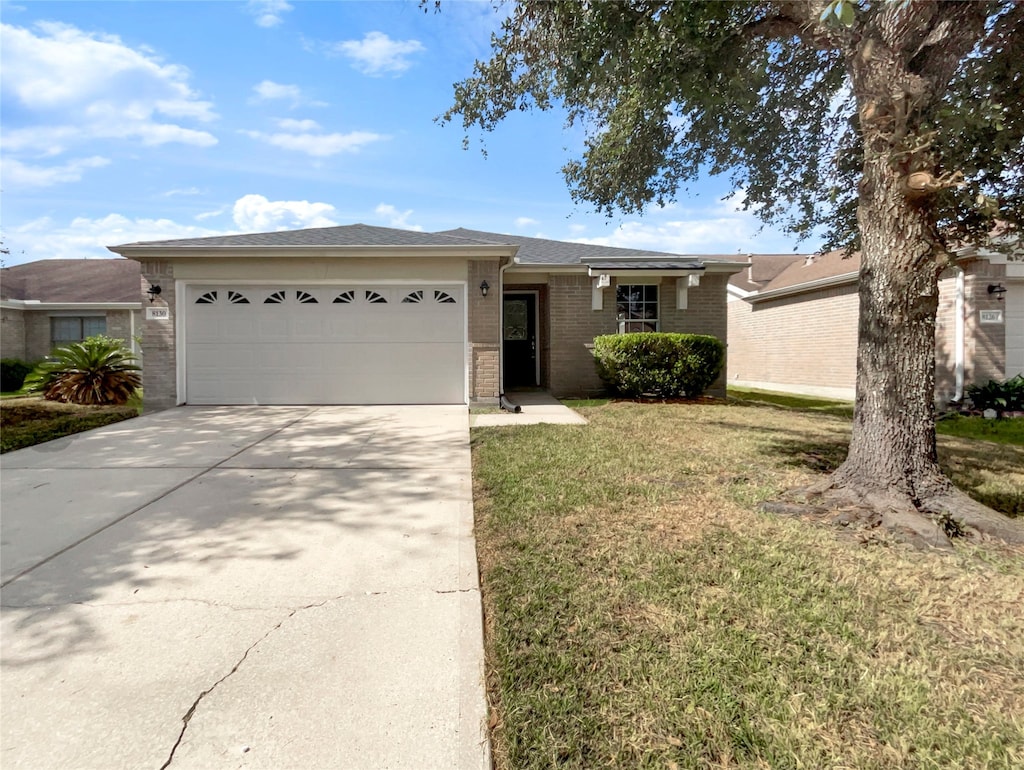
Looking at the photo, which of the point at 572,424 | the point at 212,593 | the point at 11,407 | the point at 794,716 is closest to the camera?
the point at 794,716

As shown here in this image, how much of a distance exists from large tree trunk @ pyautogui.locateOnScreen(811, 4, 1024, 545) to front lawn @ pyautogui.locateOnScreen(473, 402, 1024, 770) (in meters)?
0.52

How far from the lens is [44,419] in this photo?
27.6ft

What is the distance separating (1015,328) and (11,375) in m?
24.6

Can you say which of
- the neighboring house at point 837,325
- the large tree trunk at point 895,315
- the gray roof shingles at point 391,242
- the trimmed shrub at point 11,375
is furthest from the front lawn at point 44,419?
the neighboring house at point 837,325

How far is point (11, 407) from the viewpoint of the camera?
943cm

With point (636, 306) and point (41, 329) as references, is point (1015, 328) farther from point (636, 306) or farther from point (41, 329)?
point (41, 329)

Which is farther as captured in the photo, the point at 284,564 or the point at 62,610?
the point at 284,564

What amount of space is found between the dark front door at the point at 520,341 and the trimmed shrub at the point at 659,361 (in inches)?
118

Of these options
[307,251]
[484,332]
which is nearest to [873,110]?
[484,332]

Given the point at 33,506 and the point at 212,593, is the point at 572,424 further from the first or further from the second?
the point at 33,506

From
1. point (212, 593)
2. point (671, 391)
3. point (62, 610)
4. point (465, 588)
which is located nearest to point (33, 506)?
point (62, 610)

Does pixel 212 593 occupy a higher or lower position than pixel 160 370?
lower

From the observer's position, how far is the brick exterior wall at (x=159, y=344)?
30.9 ft

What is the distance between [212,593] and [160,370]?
8.26m
